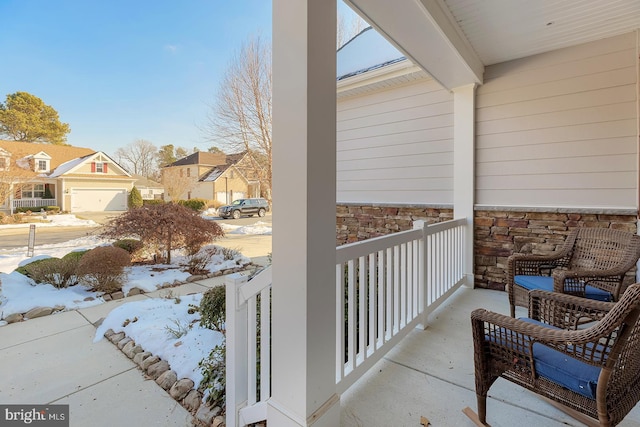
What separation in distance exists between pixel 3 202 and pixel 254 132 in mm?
11008

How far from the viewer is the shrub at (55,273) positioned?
4.36 meters

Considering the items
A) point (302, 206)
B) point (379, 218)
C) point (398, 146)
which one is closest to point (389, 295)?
point (302, 206)

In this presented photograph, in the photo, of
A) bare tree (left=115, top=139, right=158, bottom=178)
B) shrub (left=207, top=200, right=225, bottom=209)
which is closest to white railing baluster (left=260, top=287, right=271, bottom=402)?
shrub (left=207, top=200, right=225, bottom=209)

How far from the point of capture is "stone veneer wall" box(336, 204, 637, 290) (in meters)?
3.21

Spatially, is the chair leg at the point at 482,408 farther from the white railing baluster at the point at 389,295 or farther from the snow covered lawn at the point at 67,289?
the snow covered lawn at the point at 67,289

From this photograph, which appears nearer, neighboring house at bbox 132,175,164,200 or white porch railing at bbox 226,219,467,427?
white porch railing at bbox 226,219,467,427

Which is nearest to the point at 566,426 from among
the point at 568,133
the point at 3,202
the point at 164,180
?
the point at 568,133

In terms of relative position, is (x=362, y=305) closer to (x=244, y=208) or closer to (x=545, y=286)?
(x=545, y=286)

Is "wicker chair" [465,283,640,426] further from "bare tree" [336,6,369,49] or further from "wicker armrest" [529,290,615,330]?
"bare tree" [336,6,369,49]

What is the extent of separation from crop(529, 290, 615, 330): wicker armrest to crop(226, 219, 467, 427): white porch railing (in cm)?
91

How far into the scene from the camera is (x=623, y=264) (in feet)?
7.89

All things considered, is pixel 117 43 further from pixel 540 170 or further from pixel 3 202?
pixel 540 170

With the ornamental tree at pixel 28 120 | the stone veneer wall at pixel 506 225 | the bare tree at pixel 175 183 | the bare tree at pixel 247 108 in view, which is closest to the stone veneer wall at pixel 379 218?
the stone veneer wall at pixel 506 225

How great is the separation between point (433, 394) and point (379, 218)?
317 cm
